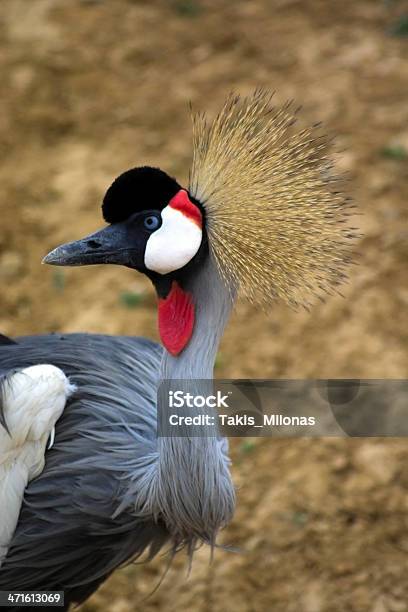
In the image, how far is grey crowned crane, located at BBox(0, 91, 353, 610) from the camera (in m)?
1.32

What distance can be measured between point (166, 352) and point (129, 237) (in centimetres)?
20

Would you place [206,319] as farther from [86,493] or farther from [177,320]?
[86,493]

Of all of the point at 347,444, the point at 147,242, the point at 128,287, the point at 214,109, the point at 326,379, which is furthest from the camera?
the point at 214,109

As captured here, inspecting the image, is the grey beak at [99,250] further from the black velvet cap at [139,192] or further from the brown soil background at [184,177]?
the brown soil background at [184,177]

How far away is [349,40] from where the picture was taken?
3.57 m

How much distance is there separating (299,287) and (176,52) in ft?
8.35

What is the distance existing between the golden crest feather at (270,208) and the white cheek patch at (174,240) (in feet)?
0.16

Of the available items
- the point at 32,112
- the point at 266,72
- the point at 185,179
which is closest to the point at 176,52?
the point at 266,72

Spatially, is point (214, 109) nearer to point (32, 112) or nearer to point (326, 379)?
point (32, 112)

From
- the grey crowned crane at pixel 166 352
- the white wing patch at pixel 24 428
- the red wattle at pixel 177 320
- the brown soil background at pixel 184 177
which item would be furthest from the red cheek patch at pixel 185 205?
the brown soil background at pixel 184 177

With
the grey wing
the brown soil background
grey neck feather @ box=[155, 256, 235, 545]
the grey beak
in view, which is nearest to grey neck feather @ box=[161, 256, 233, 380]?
grey neck feather @ box=[155, 256, 235, 545]

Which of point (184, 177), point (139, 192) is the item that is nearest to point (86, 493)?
point (139, 192)

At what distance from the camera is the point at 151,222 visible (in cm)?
132

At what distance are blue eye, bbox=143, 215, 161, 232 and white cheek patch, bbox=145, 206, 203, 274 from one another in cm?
1
